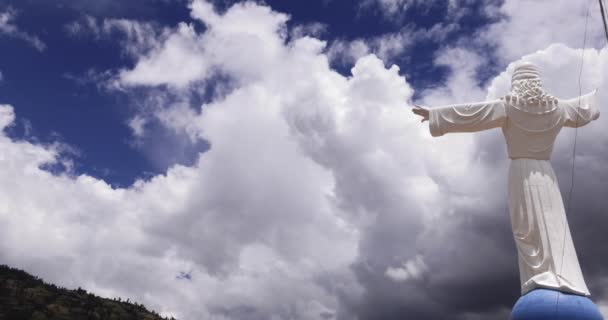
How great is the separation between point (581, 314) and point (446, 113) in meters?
5.73

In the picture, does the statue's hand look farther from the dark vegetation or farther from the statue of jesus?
the dark vegetation

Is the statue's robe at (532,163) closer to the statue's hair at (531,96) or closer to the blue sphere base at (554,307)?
the statue's hair at (531,96)

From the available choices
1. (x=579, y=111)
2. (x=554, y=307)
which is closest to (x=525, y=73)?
(x=579, y=111)

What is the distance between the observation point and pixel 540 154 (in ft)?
49.7

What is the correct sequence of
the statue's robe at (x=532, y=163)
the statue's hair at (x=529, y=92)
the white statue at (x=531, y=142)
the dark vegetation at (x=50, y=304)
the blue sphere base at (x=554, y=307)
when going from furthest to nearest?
the dark vegetation at (x=50, y=304)
the statue's hair at (x=529, y=92)
the white statue at (x=531, y=142)
the statue's robe at (x=532, y=163)
the blue sphere base at (x=554, y=307)

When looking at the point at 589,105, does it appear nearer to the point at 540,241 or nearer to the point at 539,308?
the point at 540,241

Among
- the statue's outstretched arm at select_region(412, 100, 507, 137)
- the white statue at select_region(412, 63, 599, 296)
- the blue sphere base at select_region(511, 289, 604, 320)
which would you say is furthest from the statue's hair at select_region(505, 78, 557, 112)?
the blue sphere base at select_region(511, 289, 604, 320)

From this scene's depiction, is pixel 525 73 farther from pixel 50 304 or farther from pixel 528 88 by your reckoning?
pixel 50 304

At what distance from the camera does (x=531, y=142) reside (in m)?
15.1

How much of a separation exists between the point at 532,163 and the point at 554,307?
154 inches

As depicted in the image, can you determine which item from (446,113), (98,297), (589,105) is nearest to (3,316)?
(98,297)

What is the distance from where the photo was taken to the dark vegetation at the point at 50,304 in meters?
21.2

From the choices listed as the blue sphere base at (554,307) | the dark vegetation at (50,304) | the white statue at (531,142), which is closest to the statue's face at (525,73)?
the white statue at (531,142)

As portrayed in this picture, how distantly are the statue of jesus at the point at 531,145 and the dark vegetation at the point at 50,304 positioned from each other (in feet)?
49.8
